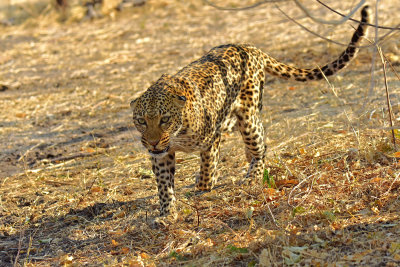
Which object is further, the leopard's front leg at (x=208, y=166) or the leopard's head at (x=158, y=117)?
the leopard's front leg at (x=208, y=166)

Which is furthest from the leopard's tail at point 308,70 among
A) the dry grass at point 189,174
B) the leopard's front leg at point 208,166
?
the leopard's front leg at point 208,166

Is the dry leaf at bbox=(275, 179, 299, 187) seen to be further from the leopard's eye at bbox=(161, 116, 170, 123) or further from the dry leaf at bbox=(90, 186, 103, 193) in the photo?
the dry leaf at bbox=(90, 186, 103, 193)

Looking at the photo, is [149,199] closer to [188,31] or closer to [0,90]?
[0,90]

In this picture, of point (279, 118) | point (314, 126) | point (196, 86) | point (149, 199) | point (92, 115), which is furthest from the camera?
point (92, 115)

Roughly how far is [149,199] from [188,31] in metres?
9.16

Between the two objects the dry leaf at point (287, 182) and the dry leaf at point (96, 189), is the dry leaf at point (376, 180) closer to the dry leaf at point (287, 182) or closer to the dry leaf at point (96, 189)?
the dry leaf at point (287, 182)

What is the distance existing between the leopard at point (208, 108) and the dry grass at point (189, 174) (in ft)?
0.96

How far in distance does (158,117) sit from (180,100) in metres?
0.31

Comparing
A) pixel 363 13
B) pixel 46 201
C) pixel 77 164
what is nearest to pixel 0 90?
pixel 77 164

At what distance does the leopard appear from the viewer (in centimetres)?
578

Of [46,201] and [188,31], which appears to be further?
[188,31]

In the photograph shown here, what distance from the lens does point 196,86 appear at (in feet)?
20.9

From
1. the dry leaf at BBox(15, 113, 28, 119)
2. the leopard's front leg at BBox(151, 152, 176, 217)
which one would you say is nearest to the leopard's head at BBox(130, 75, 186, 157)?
the leopard's front leg at BBox(151, 152, 176, 217)

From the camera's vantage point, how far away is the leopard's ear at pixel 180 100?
5848 millimetres
